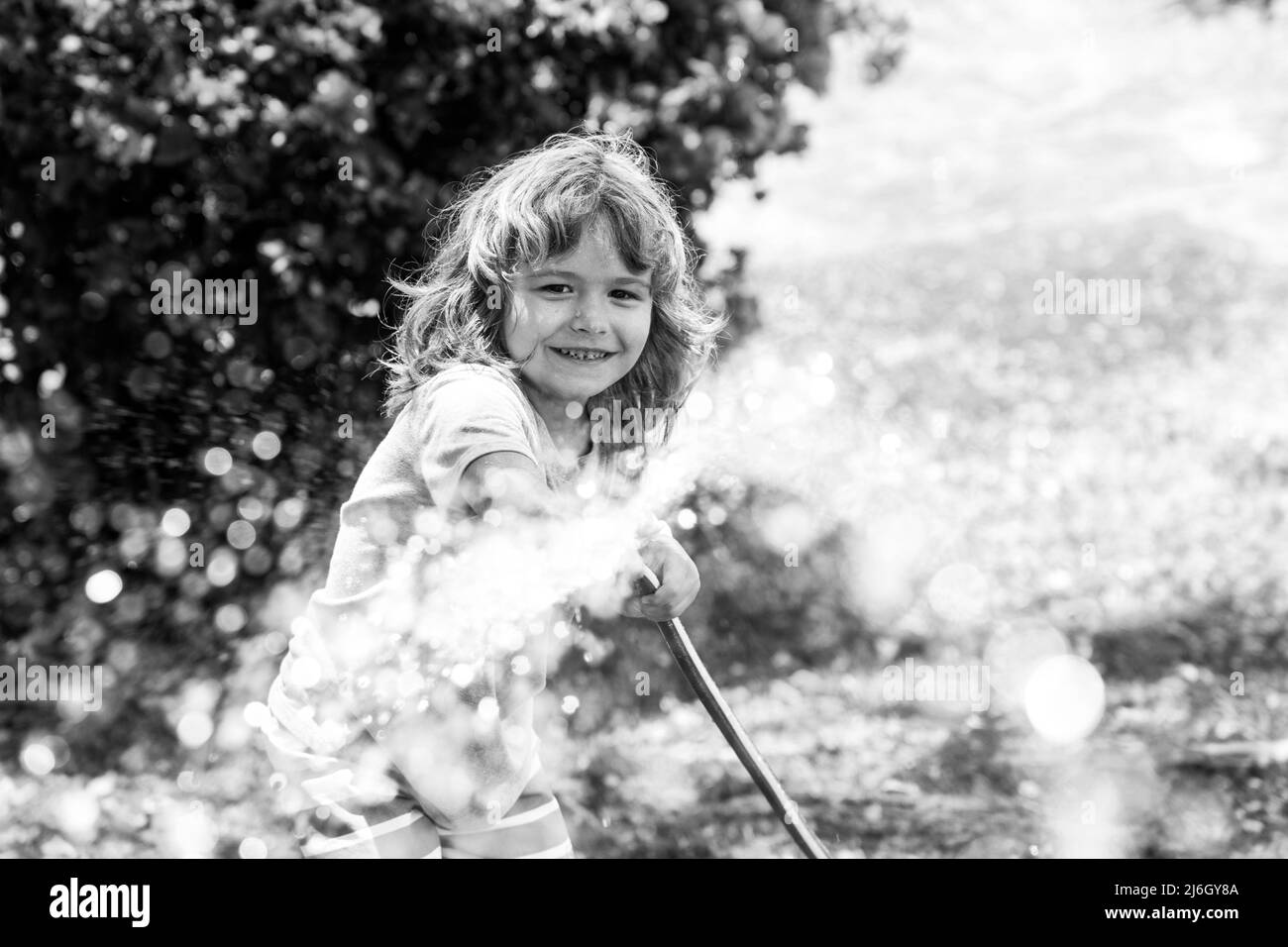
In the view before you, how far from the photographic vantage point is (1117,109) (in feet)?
12.2

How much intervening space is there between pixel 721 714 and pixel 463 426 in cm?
75

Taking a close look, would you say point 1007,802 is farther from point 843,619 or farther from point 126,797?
point 126,797

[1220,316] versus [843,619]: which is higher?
[1220,316]

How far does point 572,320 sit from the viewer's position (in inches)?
78.5
